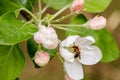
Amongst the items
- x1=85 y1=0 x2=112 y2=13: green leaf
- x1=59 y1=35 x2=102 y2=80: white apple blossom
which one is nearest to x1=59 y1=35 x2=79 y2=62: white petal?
x1=59 y1=35 x2=102 y2=80: white apple blossom

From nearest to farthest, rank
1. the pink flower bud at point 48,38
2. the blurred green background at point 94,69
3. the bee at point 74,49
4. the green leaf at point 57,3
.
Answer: the pink flower bud at point 48,38, the bee at point 74,49, the green leaf at point 57,3, the blurred green background at point 94,69

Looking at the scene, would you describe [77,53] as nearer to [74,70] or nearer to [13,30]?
[74,70]

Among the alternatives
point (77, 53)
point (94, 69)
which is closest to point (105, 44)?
point (77, 53)

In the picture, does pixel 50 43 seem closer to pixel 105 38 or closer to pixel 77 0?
pixel 77 0

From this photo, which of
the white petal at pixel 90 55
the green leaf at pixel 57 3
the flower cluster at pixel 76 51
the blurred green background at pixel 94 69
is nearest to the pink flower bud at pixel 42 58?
the flower cluster at pixel 76 51

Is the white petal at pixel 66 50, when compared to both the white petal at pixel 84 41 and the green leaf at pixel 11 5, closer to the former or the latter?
the white petal at pixel 84 41

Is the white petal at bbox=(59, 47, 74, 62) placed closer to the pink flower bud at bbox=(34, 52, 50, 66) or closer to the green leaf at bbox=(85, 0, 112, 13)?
the pink flower bud at bbox=(34, 52, 50, 66)

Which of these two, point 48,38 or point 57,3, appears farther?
point 57,3
